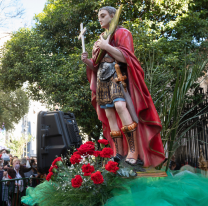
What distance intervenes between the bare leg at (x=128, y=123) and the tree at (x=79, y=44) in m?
5.30

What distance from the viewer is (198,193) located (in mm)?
2195

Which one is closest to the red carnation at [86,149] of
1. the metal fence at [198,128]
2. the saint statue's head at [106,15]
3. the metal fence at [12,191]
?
the saint statue's head at [106,15]

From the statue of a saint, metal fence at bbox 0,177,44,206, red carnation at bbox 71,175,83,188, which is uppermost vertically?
the statue of a saint

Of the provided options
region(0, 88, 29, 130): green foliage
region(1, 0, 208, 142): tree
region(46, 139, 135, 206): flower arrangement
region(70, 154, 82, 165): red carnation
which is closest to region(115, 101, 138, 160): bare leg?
region(46, 139, 135, 206): flower arrangement

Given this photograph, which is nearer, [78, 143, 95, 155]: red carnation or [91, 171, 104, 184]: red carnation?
[91, 171, 104, 184]: red carnation

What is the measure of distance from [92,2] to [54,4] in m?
2.87

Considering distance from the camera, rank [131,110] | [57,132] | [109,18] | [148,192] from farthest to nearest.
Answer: [57,132] → [109,18] → [131,110] → [148,192]

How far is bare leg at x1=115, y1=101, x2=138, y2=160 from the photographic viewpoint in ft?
10.1

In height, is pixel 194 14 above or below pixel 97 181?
above

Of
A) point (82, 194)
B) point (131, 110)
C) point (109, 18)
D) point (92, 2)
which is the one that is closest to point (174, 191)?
point (82, 194)

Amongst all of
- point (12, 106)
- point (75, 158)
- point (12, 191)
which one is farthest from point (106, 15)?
point (12, 106)

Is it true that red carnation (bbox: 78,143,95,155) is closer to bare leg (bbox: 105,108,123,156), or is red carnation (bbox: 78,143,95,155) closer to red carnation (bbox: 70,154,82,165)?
red carnation (bbox: 70,154,82,165)

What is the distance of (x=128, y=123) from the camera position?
307 cm

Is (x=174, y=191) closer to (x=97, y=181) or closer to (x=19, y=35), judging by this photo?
(x=97, y=181)
